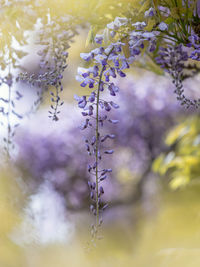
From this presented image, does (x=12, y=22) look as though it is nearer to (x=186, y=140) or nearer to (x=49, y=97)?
(x=49, y=97)

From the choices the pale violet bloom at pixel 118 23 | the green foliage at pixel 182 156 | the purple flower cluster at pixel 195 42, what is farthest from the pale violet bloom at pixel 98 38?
the green foliage at pixel 182 156

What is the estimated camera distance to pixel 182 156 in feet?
1.94

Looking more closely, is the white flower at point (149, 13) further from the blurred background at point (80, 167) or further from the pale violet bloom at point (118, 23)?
the blurred background at point (80, 167)

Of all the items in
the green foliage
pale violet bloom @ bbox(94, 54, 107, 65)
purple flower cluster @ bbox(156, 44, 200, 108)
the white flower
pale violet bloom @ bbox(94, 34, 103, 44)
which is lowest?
the green foliage

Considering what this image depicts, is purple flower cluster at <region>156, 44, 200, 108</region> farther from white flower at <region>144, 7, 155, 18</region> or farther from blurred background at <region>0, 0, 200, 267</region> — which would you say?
white flower at <region>144, 7, 155, 18</region>

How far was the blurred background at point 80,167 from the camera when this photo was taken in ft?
1.94

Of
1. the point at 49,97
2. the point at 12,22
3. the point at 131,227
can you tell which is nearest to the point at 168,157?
the point at 131,227

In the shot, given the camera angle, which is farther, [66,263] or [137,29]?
[66,263]

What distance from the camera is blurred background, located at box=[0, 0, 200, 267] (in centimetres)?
59

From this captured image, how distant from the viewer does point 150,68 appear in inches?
25.7

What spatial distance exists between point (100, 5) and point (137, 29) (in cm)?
11

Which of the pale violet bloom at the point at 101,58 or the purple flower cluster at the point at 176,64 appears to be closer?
the pale violet bloom at the point at 101,58

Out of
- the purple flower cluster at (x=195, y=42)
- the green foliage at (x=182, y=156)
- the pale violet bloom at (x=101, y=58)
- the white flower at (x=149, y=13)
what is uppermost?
the white flower at (x=149, y=13)

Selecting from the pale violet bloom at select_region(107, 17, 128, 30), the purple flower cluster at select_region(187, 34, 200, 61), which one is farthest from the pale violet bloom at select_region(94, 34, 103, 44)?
the purple flower cluster at select_region(187, 34, 200, 61)
